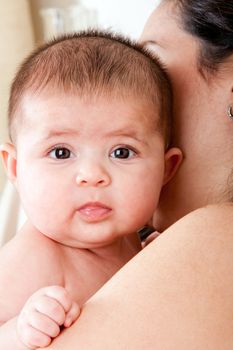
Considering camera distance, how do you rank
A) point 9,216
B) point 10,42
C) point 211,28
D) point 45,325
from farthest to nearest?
point 10,42
point 9,216
point 211,28
point 45,325

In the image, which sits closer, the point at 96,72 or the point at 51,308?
the point at 51,308

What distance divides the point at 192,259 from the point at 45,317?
215 mm

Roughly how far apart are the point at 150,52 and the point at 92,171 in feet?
1.10

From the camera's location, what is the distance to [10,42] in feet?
8.93

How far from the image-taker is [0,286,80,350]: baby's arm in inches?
32.6

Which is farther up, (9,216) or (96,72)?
(96,72)

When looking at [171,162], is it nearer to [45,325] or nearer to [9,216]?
[45,325]

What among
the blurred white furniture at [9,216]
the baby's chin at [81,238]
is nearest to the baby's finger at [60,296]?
the baby's chin at [81,238]

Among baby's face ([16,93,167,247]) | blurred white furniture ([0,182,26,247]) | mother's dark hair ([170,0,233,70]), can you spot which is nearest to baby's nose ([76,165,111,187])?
baby's face ([16,93,167,247])

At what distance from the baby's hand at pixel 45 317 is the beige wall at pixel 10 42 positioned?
1.80 metres

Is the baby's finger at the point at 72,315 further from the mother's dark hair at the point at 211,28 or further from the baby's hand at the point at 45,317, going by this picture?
the mother's dark hair at the point at 211,28

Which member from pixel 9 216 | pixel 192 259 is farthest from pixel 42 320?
pixel 9 216

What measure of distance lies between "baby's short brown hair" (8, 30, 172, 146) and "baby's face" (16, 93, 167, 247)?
0.03 meters

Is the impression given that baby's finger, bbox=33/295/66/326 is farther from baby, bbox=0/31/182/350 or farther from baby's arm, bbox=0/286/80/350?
baby, bbox=0/31/182/350
